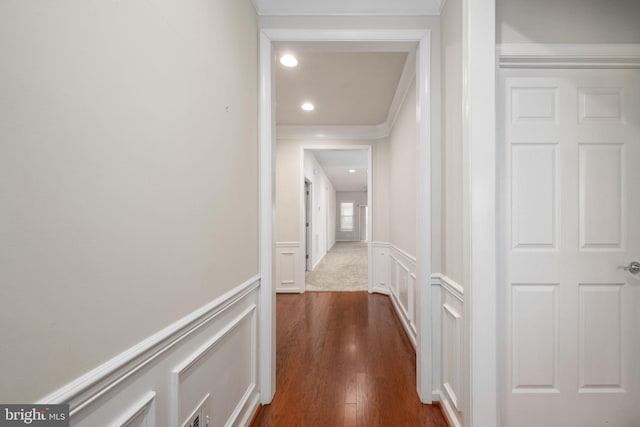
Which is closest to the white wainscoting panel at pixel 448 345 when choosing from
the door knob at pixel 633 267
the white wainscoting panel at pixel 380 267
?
the door knob at pixel 633 267

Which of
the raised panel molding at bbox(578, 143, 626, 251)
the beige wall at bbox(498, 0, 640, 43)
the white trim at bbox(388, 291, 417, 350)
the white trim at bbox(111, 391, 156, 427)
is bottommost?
the white trim at bbox(388, 291, 417, 350)

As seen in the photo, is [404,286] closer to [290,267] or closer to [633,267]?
[633,267]

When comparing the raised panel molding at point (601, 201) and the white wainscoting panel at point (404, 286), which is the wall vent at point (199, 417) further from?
the raised panel molding at point (601, 201)

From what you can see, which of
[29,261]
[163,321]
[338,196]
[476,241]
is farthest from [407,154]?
[338,196]

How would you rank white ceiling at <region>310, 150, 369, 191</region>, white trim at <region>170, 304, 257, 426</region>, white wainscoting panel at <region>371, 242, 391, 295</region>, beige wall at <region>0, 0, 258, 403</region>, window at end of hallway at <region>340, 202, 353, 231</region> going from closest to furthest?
beige wall at <region>0, 0, 258, 403</region> → white trim at <region>170, 304, 257, 426</region> → white wainscoting panel at <region>371, 242, 391, 295</region> → white ceiling at <region>310, 150, 369, 191</region> → window at end of hallway at <region>340, 202, 353, 231</region>

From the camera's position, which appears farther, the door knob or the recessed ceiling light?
the recessed ceiling light

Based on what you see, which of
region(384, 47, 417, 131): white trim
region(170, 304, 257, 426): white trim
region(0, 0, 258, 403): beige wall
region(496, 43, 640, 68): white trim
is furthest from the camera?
region(384, 47, 417, 131): white trim

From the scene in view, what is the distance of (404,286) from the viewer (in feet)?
10.2

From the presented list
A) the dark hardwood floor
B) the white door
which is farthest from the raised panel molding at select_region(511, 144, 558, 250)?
the dark hardwood floor

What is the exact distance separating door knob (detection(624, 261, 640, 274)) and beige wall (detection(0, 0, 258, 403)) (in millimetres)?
2151

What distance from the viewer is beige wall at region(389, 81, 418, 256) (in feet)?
8.50

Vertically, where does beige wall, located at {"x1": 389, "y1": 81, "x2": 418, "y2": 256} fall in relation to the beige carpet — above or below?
above

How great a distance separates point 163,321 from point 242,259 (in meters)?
0.65

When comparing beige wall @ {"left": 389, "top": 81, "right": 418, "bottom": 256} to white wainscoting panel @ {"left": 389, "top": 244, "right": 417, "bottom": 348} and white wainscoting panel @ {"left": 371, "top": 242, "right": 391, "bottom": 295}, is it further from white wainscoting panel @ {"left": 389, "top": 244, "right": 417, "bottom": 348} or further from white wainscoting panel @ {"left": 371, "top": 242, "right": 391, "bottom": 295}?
white wainscoting panel @ {"left": 371, "top": 242, "right": 391, "bottom": 295}
